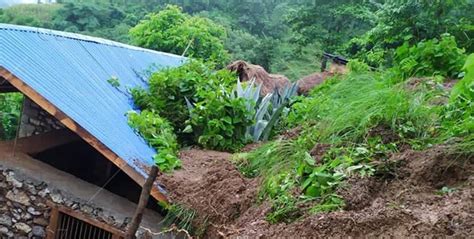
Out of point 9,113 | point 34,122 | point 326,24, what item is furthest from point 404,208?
point 326,24

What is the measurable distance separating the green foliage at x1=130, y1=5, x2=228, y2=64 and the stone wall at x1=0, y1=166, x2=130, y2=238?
11.5 meters

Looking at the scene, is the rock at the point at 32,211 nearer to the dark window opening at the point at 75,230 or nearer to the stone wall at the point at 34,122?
the dark window opening at the point at 75,230

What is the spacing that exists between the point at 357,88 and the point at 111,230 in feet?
9.70

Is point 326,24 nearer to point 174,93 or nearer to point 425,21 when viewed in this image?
point 425,21

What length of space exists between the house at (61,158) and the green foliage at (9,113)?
322cm

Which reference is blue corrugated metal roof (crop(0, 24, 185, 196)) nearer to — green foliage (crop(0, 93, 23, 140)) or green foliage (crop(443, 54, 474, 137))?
green foliage (crop(443, 54, 474, 137))

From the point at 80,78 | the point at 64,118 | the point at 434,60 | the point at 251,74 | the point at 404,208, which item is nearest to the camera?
the point at 404,208

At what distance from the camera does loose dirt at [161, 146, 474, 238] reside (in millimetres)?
2197

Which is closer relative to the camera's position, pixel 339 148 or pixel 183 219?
pixel 339 148

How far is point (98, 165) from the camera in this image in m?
5.58

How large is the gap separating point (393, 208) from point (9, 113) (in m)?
9.25

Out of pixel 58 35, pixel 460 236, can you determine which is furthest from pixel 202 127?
pixel 460 236

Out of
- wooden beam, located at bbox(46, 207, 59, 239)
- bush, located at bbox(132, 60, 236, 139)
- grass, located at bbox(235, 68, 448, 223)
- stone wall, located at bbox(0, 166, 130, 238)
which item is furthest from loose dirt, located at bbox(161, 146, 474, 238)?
bush, located at bbox(132, 60, 236, 139)

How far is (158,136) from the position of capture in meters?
4.93
